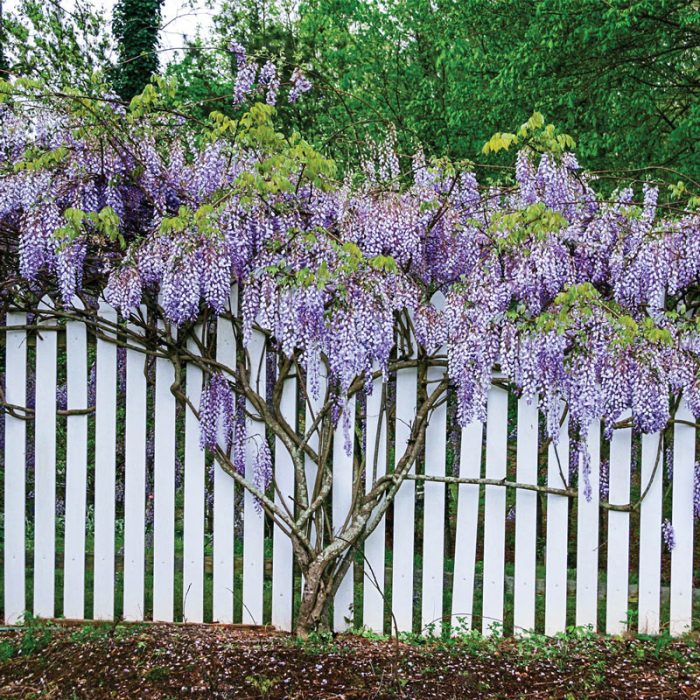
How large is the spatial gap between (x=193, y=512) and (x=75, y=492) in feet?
2.01

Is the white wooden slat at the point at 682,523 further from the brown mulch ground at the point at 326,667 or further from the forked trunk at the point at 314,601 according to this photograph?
the forked trunk at the point at 314,601

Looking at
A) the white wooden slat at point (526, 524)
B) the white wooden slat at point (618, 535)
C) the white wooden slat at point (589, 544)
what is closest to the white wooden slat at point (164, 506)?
the white wooden slat at point (526, 524)

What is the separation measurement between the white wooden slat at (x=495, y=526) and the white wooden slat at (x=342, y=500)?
0.67m

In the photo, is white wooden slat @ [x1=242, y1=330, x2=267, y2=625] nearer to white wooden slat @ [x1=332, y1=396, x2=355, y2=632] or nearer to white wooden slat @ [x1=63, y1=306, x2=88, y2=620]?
white wooden slat @ [x1=332, y1=396, x2=355, y2=632]

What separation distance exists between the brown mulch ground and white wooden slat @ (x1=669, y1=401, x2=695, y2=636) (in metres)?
0.17

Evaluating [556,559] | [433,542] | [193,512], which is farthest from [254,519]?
[556,559]

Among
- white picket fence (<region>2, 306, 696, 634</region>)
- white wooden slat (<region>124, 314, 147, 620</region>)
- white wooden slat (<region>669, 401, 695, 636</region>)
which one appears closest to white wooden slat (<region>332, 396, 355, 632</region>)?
white picket fence (<region>2, 306, 696, 634</region>)

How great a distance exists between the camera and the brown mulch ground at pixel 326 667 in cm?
288

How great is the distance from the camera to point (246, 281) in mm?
3434

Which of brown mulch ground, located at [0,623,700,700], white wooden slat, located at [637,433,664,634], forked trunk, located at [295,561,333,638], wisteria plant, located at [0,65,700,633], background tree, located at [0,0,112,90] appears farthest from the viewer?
background tree, located at [0,0,112,90]

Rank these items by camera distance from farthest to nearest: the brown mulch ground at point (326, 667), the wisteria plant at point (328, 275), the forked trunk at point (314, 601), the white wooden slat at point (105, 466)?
the white wooden slat at point (105, 466) < the forked trunk at point (314, 601) < the wisteria plant at point (328, 275) < the brown mulch ground at point (326, 667)

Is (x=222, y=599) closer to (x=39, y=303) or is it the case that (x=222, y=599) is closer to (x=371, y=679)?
(x=371, y=679)

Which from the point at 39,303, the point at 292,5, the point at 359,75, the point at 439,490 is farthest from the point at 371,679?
the point at 292,5

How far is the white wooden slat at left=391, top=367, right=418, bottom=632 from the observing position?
366cm
